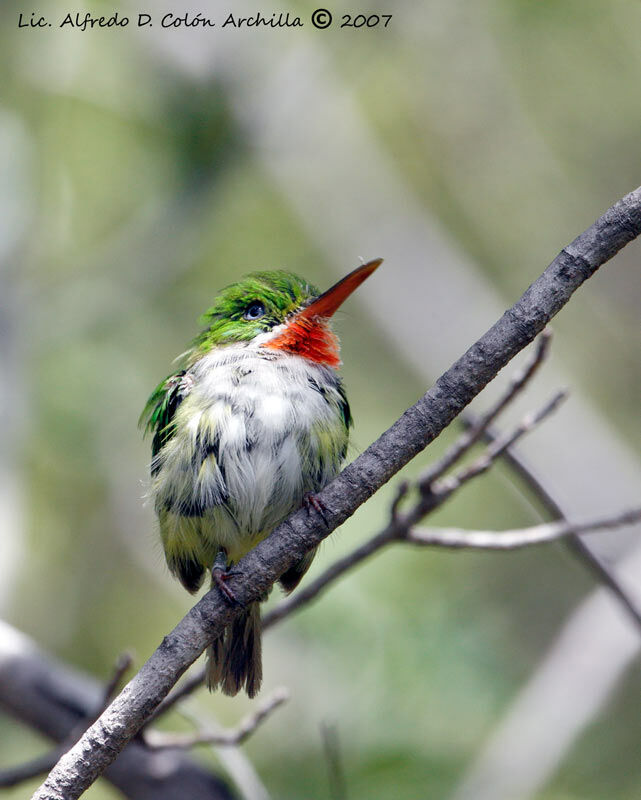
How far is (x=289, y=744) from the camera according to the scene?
199 inches

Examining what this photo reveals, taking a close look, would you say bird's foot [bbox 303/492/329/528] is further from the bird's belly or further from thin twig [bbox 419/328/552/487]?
the bird's belly

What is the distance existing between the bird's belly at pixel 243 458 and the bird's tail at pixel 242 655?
1.03 ft

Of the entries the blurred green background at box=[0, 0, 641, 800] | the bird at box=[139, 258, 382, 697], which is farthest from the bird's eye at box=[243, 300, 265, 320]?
the blurred green background at box=[0, 0, 641, 800]

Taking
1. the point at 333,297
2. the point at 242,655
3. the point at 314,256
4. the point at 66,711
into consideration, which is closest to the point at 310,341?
the point at 333,297

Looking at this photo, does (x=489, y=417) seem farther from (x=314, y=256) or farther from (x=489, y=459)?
(x=314, y=256)

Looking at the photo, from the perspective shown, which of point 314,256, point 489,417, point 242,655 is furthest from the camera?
point 314,256

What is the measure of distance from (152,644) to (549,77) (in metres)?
5.16

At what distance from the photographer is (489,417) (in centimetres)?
312

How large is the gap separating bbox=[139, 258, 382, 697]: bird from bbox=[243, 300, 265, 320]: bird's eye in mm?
156

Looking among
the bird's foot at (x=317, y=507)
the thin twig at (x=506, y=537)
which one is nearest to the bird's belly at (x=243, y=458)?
the thin twig at (x=506, y=537)

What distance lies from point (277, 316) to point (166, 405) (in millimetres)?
651

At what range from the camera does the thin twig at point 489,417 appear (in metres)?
3.01

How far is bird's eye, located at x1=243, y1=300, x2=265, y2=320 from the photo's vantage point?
4180mm

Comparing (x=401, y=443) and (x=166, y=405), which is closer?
(x=401, y=443)
